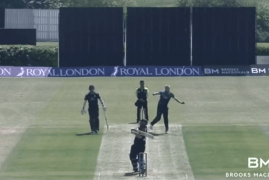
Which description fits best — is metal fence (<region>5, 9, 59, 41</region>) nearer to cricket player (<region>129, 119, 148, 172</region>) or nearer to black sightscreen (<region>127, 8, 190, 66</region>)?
black sightscreen (<region>127, 8, 190, 66</region>)

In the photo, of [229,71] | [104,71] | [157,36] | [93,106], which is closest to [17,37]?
[104,71]

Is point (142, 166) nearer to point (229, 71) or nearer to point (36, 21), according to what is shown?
point (229, 71)

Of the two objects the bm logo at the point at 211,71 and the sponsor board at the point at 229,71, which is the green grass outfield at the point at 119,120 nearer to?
the sponsor board at the point at 229,71

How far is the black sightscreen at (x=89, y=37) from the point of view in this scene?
A: 180 ft

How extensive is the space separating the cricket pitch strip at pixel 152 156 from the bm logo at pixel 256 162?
202 centimetres

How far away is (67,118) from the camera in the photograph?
35844mm

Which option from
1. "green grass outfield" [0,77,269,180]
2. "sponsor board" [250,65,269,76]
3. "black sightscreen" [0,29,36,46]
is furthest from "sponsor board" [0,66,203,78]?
"black sightscreen" [0,29,36,46]

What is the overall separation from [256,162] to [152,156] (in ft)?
11.6

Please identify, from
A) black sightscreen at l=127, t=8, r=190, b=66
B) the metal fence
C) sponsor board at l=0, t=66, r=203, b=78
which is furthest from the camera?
the metal fence

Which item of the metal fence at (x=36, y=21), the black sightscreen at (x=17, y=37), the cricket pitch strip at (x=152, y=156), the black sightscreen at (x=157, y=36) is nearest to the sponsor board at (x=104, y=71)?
the black sightscreen at (x=157, y=36)

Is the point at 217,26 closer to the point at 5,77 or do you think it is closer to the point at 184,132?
the point at 5,77

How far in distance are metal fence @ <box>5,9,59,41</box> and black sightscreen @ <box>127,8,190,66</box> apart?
88.3ft

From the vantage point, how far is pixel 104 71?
174 ft

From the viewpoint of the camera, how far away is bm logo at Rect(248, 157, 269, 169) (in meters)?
26.0
